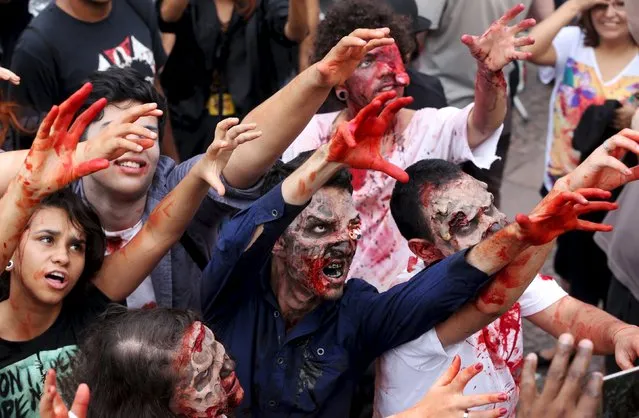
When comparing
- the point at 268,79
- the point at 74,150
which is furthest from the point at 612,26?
the point at 74,150

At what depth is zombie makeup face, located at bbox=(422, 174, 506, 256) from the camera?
2945 mm

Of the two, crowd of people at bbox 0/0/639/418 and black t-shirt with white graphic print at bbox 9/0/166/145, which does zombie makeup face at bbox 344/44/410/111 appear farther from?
black t-shirt with white graphic print at bbox 9/0/166/145

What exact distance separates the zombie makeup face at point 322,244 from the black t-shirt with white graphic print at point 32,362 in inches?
21.9

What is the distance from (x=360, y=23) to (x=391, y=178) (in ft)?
1.96

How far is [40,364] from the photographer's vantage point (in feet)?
8.98

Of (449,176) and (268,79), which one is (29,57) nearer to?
(268,79)

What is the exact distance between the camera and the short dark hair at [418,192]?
305 centimetres

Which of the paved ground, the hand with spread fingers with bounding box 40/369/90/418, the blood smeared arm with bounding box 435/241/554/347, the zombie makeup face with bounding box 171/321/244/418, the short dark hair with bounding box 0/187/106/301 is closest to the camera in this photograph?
the hand with spread fingers with bounding box 40/369/90/418

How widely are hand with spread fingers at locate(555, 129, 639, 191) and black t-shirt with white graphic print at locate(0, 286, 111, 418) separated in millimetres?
1313

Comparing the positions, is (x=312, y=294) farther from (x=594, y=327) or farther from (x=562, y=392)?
(x=562, y=392)

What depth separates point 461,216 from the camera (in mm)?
2955

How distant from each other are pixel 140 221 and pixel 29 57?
116cm

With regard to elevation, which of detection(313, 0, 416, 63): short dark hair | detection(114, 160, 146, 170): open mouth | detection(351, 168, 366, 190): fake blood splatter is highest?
detection(313, 0, 416, 63): short dark hair

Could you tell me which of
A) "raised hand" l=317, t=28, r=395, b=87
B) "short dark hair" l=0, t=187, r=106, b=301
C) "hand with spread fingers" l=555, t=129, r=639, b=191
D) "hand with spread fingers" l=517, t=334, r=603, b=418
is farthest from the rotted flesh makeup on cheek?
"hand with spread fingers" l=517, t=334, r=603, b=418
